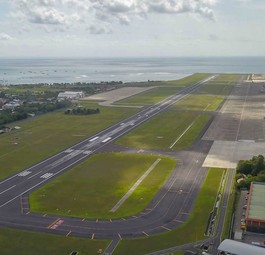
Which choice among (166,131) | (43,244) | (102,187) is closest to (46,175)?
(102,187)

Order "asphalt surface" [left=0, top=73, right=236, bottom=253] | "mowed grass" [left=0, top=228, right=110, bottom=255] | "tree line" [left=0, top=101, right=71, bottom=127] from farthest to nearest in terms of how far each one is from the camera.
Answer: "tree line" [left=0, top=101, right=71, bottom=127], "asphalt surface" [left=0, top=73, right=236, bottom=253], "mowed grass" [left=0, top=228, right=110, bottom=255]

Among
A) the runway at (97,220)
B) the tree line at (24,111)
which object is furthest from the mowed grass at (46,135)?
the runway at (97,220)

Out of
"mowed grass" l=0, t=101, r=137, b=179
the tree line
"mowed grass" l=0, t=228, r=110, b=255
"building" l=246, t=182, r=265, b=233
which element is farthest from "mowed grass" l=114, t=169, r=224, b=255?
the tree line

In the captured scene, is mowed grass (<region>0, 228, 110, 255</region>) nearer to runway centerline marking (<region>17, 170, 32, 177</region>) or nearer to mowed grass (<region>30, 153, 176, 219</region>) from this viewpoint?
mowed grass (<region>30, 153, 176, 219</region>)

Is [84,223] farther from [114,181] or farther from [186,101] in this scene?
[186,101]

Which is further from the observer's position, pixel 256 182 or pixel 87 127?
pixel 87 127

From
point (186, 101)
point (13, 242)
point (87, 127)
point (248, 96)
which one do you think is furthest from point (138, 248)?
point (248, 96)
